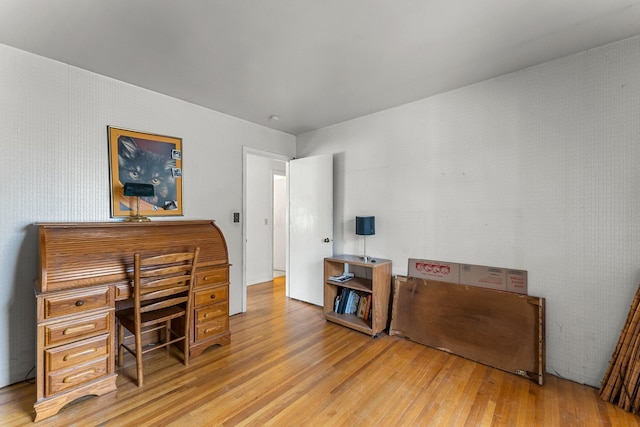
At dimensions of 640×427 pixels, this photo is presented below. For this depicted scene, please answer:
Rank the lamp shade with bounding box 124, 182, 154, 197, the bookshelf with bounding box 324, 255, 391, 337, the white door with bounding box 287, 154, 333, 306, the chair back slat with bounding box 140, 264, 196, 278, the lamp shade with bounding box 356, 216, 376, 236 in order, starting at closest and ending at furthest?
the chair back slat with bounding box 140, 264, 196, 278
the lamp shade with bounding box 124, 182, 154, 197
the bookshelf with bounding box 324, 255, 391, 337
the lamp shade with bounding box 356, 216, 376, 236
the white door with bounding box 287, 154, 333, 306

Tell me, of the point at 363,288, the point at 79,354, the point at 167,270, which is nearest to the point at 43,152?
the point at 167,270

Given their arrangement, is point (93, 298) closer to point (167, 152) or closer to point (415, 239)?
point (167, 152)

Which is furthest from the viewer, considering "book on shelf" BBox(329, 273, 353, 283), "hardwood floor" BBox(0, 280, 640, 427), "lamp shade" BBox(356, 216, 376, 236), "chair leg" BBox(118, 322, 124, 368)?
"book on shelf" BBox(329, 273, 353, 283)

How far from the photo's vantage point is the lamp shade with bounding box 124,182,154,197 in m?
2.37

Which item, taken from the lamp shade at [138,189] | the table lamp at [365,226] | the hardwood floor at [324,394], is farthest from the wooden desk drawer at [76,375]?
the table lamp at [365,226]

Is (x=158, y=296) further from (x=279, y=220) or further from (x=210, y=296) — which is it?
(x=279, y=220)

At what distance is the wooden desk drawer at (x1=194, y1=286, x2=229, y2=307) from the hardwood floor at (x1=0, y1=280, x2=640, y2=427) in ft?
1.53

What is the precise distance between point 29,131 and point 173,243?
1344 mm

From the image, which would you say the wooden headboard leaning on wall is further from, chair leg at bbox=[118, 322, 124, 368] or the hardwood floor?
chair leg at bbox=[118, 322, 124, 368]

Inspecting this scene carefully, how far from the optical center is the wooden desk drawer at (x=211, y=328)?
97.1 inches

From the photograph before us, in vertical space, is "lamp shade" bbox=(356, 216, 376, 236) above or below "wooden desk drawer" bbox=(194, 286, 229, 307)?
above

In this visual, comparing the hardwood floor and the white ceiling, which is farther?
the hardwood floor

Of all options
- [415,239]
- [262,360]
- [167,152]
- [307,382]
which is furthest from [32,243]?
[415,239]

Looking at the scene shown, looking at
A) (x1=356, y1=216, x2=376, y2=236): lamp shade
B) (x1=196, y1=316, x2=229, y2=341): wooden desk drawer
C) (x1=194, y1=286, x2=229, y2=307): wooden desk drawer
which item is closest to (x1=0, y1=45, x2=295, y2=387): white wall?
(x1=194, y1=286, x2=229, y2=307): wooden desk drawer
